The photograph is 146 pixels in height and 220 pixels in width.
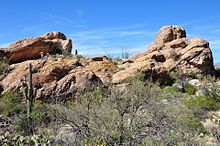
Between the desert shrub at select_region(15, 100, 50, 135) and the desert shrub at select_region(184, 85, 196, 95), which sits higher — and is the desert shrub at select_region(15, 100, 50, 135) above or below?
below

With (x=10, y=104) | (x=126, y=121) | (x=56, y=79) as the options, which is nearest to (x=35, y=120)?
(x=10, y=104)

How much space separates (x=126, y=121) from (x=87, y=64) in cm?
1605

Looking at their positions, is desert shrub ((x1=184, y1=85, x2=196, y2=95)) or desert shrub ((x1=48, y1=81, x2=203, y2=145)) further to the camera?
desert shrub ((x1=184, y1=85, x2=196, y2=95))

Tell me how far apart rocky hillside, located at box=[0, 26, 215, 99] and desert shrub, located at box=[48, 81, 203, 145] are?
30.0 ft

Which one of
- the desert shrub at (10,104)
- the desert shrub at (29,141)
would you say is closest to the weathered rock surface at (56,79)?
the desert shrub at (10,104)

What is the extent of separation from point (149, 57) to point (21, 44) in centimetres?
945

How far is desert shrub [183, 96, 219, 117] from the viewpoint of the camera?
18.7m

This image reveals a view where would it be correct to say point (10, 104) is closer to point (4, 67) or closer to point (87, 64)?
point (4, 67)

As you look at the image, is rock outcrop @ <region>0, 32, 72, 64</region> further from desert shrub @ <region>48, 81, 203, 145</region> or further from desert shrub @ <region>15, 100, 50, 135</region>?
desert shrub @ <region>48, 81, 203, 145</region>

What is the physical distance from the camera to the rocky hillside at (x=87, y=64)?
2241 centimetres

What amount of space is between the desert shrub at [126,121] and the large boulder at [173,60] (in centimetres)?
1278

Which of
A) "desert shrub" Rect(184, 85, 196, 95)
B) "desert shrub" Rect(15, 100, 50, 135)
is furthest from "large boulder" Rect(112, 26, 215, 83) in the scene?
"desert shrub" Rect(15, 100, 50, 135)

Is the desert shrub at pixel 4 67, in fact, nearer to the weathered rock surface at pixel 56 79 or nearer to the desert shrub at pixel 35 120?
the weathered rock surface at pixel 56 79

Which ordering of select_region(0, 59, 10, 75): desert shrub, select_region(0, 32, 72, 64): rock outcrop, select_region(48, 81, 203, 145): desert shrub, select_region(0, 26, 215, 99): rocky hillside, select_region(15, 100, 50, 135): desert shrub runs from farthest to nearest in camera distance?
select_region(0, 32, 72, 64): rock outcrop → select_region(0, 59, 10, 75): desert shrub → select_region(0, 26, 215, 99): rocky hillside → select_region(15, 100, 50, 135): desert shrub → select_region(48, 81, 203, 145): desert shrub
